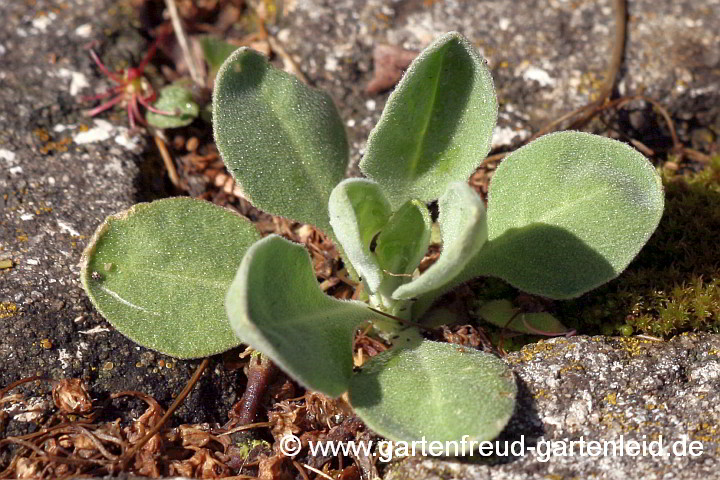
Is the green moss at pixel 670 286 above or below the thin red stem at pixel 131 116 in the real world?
below

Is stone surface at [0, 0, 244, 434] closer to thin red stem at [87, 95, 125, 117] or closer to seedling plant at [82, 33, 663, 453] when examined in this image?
thin red stem at [87, 95, 125, 117]

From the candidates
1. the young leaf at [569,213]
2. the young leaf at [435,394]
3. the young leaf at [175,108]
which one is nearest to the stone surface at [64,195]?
the young leaf at [175,108]

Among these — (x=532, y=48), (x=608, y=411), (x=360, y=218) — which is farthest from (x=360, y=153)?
(x=608, y=411)

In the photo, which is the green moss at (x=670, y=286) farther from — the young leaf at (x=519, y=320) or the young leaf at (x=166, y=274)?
the young leaf at (x=166, y=274)

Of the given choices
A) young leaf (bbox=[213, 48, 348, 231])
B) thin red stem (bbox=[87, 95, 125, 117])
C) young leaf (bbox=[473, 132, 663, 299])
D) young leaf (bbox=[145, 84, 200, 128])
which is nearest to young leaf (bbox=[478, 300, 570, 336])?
young leaf (bbox=[473, 132, 663, 299])

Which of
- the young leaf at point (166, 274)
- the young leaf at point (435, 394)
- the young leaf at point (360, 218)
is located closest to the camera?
the young leaf at point (435, 394)

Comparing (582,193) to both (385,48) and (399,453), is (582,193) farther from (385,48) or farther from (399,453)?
(385,48)
